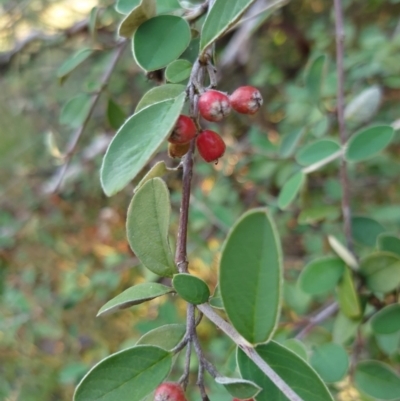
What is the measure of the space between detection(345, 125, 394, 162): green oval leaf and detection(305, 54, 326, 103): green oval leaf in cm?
26

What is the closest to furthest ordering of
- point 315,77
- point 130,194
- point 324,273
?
point 324,273
point 315,77
point 130,194

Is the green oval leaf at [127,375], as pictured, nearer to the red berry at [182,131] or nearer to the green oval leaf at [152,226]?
the green oval leaf at [152,226]

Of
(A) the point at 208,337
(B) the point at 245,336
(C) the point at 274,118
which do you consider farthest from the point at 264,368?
(C) the point at 274,118

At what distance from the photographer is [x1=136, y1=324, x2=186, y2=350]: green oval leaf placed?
44 centimetres

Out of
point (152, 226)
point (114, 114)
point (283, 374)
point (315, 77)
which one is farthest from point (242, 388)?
point (315, 77)

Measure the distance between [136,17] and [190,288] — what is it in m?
0.28

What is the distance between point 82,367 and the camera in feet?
4.59

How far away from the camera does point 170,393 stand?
0.38 meters

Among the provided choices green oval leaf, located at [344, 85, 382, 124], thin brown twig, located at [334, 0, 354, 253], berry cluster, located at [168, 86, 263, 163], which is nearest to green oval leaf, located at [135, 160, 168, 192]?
berry cluster, located at [168, 86, 263, 163]

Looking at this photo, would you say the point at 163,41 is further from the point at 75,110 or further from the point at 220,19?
the point at 75,110

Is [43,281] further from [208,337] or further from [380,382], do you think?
[380,382]

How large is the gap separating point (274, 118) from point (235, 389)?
5.75 ft

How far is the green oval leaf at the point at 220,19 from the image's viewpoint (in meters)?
0.40

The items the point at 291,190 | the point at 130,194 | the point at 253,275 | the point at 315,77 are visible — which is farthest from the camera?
the point at 130,194
